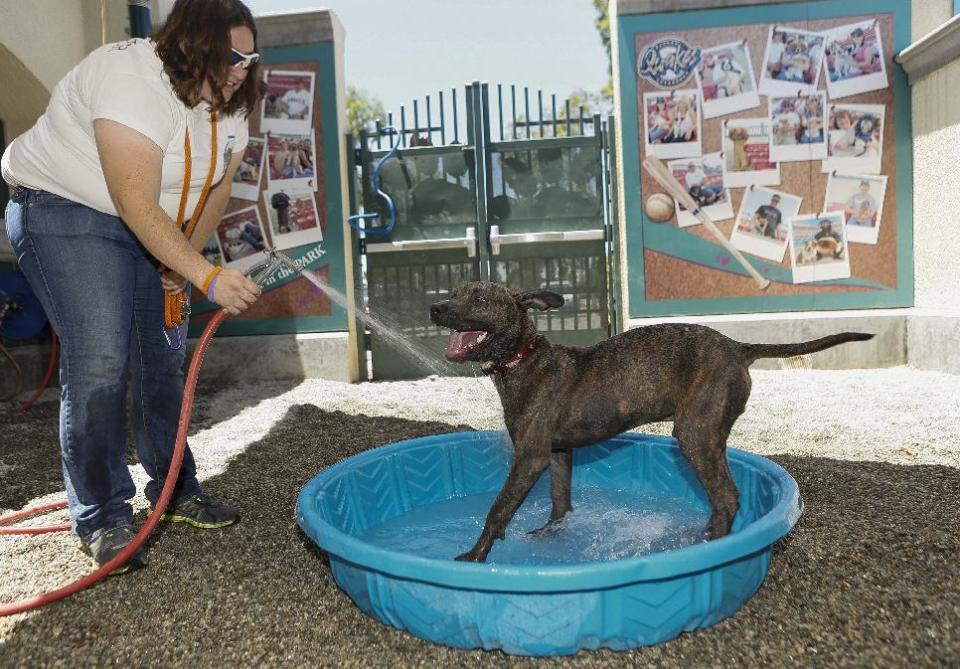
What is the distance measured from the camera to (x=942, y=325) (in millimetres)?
6469

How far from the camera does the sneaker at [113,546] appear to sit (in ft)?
9.12

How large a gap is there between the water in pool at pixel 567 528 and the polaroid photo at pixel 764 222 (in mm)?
4346

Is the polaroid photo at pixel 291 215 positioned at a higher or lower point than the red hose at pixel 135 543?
higher

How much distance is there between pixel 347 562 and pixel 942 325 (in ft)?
20.1

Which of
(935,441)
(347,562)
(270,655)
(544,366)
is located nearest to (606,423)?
(544,366)

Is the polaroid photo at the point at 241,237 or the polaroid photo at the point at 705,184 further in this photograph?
the polaroid photo at the point at 241,237

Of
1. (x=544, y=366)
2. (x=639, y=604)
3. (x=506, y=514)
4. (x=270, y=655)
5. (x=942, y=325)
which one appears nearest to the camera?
(x=639, y=604)

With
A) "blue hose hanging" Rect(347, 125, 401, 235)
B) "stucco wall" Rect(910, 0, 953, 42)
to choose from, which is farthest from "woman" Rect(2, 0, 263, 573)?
"stucco wall" Rect(910, 0, 953, 42)

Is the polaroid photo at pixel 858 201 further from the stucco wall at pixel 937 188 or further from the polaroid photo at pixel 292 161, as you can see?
the polaroid photo at pixel 292 161

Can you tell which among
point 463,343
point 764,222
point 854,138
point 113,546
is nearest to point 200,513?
point 113,546

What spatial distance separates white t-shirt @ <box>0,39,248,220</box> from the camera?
2457 mm

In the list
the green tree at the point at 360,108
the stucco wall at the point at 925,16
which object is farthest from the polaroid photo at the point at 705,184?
the green tree at the point at 360,108

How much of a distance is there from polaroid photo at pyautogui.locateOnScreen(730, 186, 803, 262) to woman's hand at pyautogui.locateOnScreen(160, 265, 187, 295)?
5.72 metres

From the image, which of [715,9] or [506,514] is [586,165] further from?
[506,514]
